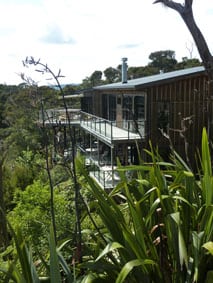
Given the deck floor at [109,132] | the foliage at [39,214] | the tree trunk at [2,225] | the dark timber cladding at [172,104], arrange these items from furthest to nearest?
the deck floor at [109,132], the dark timber cladding at [172,104], the foliage at [39,214], the tree trunk at [2,225]

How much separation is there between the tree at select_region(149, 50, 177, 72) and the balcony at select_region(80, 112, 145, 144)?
31.8 metres

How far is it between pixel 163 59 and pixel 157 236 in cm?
5226

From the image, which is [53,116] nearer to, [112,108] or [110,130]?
[110,130]

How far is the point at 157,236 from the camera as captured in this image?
6.37ft

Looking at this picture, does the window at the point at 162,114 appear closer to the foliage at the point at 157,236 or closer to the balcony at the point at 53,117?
the balcony at the point at 53,117

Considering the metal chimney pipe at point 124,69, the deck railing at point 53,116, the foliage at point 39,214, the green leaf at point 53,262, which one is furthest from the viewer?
the metal chimney pipe at point 124,69

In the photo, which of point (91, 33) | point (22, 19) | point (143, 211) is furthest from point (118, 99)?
point (143, 211)

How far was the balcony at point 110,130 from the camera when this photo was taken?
1562 cm

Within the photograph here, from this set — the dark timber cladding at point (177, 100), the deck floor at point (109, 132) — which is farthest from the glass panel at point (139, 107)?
the deck floor at point (109, 132)

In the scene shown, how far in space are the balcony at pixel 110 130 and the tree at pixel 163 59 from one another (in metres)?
31.8

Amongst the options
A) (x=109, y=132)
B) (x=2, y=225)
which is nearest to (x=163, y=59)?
(x=109, y=132)

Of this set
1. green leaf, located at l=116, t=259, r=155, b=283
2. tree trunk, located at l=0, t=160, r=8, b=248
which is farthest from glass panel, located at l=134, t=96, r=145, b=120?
green leaf, located at l=116, t=259, r=155, b=283

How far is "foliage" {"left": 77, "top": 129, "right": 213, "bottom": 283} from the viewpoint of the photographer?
5.19 feet

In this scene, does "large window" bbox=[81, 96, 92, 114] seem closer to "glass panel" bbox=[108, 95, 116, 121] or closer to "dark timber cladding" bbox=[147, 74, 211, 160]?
"glass panel" bbox=[108, 95, 116, 121]
